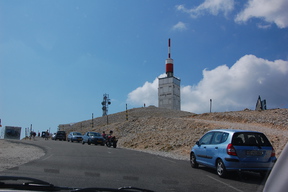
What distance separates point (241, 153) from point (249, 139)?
645 millimetres

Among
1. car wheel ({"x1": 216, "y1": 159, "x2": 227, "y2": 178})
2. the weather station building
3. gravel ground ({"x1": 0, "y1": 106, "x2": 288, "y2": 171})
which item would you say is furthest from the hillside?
the weather station building

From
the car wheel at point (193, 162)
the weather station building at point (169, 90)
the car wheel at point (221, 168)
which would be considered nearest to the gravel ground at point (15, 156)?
the car wheel at point (193, 162)

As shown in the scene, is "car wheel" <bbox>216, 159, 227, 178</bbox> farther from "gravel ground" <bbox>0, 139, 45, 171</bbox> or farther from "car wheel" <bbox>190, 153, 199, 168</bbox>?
"gravel ground" <bbox>0, 139, 45, 171</bbox>

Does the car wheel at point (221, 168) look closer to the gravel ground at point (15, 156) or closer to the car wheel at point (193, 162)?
the car wheel at point (193, 162)

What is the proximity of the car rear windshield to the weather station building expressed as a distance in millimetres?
85900

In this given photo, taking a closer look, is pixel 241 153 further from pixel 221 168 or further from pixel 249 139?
pixel 221 168

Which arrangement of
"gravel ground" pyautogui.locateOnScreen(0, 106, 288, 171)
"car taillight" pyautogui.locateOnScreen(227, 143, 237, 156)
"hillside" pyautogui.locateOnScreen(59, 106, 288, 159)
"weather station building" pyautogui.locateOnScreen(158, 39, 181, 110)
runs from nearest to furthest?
"car taillight" pyautogui.locateOnScreen(227, 143, 237, 156) → "gravel ground" pyautogui.locateOnScreen(0, 106, 288, 171) → "hillside" pyautogui.locateOnScreen(59, 106, 288, 159) → "weather station building" pyautogui.locateOnScreen(158, 39, 181, 110)

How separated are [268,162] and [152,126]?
31046 mm

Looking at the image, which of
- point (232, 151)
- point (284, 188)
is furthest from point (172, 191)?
point (284, 188)

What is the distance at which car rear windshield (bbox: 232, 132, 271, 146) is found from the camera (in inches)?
373

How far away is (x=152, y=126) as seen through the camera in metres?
40.1

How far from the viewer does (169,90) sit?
99.9 metres

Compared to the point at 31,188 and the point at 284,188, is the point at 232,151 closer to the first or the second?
the point at 31,188

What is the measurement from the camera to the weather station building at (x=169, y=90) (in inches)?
3848
